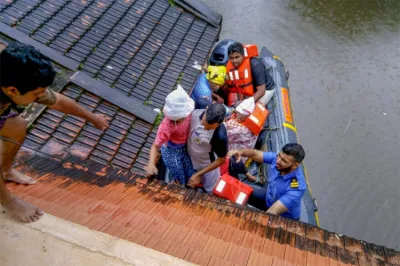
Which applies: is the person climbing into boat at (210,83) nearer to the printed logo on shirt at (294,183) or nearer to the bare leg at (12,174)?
the printed logo on shirt at (294,183)

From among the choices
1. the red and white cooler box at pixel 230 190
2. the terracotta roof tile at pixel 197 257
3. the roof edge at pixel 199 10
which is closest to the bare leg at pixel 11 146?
the terracotta roof tile at pixel 197 257

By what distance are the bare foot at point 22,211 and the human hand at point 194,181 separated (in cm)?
189

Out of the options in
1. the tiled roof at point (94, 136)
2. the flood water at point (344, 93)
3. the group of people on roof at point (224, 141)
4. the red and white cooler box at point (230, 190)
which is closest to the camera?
the group of people on roof at point (224, 141)

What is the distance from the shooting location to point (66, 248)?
2209mm

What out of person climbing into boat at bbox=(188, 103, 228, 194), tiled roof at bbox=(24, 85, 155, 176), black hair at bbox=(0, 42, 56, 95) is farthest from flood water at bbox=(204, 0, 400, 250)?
black hair at bbox=(0, 42, 56, 95)

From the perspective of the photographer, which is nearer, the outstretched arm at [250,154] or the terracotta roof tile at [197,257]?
the terracotta roof tile at [197,257]

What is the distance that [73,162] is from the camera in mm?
3766

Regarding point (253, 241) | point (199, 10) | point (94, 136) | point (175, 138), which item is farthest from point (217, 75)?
point (253, 241)

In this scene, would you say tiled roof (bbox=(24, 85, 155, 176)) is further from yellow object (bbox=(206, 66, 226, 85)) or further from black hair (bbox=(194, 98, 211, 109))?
yellow object (bbox=(206, 66, 226, 85))

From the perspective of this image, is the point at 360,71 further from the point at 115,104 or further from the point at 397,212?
the point at 115,104

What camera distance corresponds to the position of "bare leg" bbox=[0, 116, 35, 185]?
2.83m

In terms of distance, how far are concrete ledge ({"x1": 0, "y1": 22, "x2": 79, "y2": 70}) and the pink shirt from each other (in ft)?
5.61

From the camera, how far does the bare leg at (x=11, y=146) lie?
9.27 feet

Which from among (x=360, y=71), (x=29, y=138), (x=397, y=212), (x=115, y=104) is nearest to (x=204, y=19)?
(x=115, y=104)
